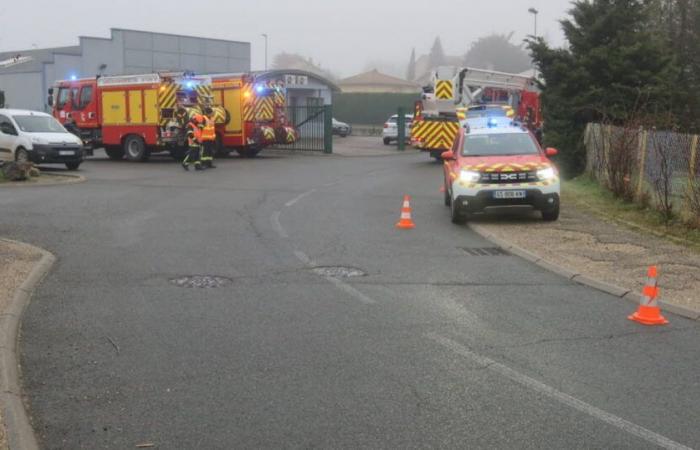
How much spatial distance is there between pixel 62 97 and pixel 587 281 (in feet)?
85.5

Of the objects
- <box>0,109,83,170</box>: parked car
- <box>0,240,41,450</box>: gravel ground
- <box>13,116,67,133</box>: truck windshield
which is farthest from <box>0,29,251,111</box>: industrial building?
<box>0,240,41,450</box>: gravel ground

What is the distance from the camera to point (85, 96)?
28.2 metres

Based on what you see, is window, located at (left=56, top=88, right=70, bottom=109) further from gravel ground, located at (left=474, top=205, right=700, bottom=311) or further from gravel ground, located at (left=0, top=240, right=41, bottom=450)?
gravel ground, located at (left=474, top=205, right=700, bottom=311)

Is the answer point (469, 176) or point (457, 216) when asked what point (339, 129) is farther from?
point (469, 176)

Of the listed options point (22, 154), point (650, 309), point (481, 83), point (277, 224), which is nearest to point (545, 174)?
point (277, 224)

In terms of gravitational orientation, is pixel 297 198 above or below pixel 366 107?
below

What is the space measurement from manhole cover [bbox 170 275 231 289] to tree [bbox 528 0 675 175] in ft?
51.2

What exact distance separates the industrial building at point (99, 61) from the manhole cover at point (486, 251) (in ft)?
135

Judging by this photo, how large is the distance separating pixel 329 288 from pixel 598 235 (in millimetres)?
5432

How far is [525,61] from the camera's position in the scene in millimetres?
133375

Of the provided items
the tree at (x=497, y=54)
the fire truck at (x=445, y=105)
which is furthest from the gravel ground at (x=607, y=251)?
the tree at (x=497, y=54)

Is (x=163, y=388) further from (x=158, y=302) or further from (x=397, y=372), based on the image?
(x=158, y=302)

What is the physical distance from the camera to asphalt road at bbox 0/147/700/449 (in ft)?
14.7

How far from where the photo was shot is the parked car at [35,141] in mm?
22031
